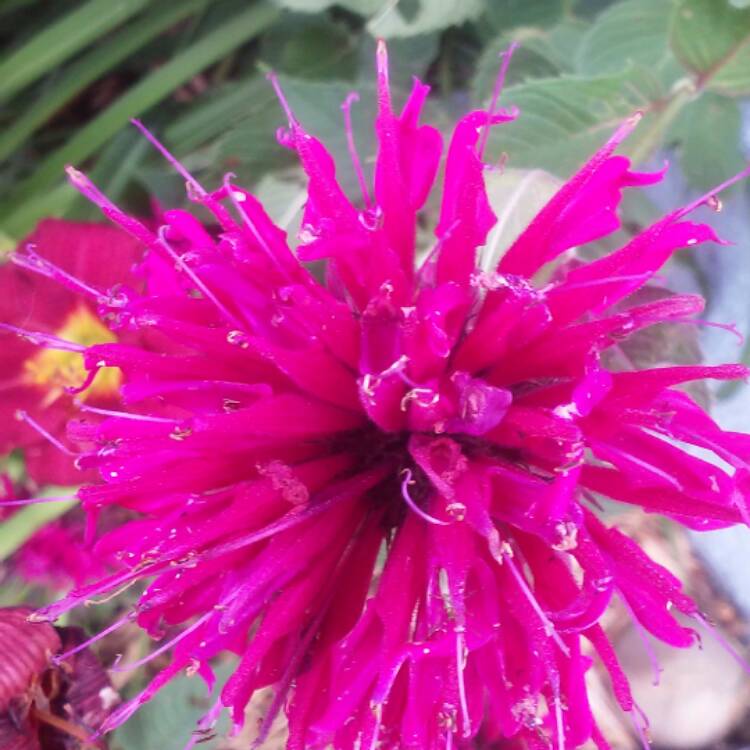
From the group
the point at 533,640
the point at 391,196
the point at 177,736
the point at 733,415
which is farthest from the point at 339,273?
the point at 733,415

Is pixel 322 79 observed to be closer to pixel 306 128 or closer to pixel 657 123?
pixel 306 128

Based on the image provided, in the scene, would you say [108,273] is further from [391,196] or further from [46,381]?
[391,196]

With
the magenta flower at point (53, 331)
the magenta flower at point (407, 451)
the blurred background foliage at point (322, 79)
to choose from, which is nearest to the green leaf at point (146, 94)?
the blurred background foliage at point (322, 79)

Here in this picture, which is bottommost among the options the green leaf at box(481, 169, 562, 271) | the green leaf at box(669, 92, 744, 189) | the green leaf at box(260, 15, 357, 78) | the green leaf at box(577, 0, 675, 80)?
the green leaf at box(669, 92, 744, 189)

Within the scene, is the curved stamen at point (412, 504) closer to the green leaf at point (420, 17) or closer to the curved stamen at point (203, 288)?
the curved stamen at point (203, 288)

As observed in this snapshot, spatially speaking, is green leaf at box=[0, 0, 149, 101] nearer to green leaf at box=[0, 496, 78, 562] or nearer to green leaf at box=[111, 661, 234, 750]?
green leaf at box=[0, 496, 78, 562]

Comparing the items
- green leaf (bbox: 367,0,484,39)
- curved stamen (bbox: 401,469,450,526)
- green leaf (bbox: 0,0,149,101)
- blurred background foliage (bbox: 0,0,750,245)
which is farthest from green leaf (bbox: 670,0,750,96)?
green leaf (bbox: 0,0,149,101)
